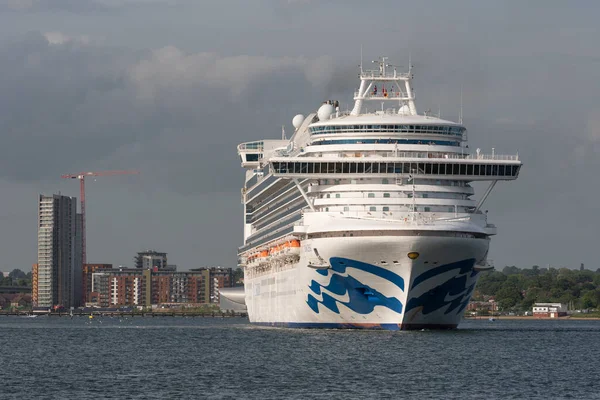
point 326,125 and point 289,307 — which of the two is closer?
point 326,125

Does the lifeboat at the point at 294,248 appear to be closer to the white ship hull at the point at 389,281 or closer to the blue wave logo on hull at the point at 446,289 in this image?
the white ship hull at the point at 389,281

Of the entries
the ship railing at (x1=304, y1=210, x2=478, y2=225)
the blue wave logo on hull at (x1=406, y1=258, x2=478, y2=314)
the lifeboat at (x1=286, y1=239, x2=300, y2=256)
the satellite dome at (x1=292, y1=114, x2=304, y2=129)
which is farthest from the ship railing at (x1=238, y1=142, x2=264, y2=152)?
the blue wave logo on hull at (x1=406, y1=258, x2=478, y2=314)

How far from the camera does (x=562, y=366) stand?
239ft

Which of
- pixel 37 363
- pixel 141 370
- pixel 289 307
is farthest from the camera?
pixel 289 307

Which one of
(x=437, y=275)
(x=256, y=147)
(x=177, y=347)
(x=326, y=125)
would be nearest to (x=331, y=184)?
(x=326, y=125)

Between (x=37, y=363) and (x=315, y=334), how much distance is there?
20402 millimetres

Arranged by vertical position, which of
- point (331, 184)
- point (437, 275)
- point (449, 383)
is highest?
point (331, 184)

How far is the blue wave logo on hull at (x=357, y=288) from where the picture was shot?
84875 millimetres

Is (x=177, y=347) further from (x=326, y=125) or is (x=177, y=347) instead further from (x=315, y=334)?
(x=326, y=125)

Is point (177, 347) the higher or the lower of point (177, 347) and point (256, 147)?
the lower

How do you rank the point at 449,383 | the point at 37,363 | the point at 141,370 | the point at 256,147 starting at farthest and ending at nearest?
the point at 256,147, the point at 37,363, the point at 141,370, the point at 449,383

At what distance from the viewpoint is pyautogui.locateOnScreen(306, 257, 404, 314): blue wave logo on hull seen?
278 ft

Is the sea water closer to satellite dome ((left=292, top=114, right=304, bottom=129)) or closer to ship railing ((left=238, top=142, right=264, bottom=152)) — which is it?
satellite dome ((left=292, top=114, right=304, bottom=129))

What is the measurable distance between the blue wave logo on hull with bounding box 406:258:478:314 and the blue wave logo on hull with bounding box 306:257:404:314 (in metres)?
1.31
